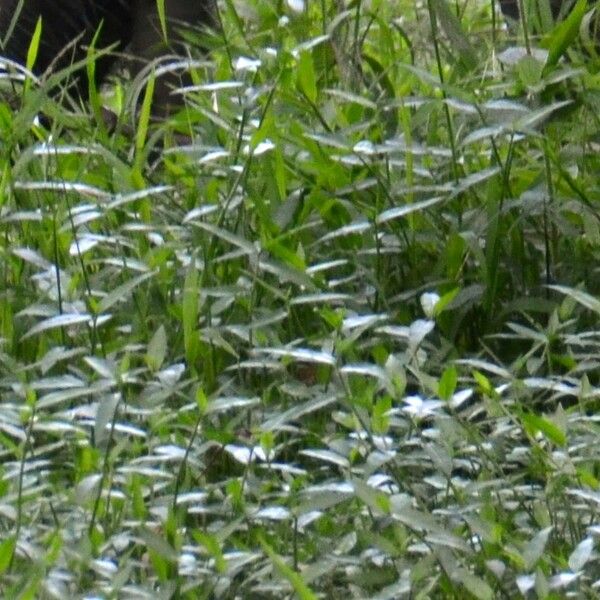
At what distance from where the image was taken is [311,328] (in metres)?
2.06

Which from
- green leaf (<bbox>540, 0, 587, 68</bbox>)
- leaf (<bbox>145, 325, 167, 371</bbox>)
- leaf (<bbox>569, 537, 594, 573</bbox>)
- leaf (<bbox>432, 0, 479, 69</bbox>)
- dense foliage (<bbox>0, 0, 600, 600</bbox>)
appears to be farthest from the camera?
leaf (<bbox>432, 0, 479, 69</bbox>)

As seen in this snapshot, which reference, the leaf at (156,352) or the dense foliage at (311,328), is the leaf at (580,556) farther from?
the leaf at (156,352)

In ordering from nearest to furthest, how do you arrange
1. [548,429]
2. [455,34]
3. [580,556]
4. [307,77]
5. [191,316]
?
1. [580,556]
2. [548,429]
3. [191,316]
4. [307,77]
5. [455,34]

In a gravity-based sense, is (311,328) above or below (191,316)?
below

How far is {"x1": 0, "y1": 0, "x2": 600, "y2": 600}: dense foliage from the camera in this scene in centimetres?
152

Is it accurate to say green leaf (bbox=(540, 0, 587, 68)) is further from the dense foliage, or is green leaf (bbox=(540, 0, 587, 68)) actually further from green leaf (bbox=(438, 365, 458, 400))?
green leaf (bbox=(438, 365, 458, 400))

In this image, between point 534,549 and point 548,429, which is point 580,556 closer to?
point 534,549

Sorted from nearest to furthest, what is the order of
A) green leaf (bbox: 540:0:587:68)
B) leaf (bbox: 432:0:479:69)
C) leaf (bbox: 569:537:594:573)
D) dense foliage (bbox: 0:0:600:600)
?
leaf (bbox: 569:537:594:573), dense foliage (bbox: 0:0:600:600), green leaf (bbox: 540:0:587:68), leaf (bbox: 432:0:479:69)

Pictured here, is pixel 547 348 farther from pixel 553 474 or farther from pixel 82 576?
pixel 82 576

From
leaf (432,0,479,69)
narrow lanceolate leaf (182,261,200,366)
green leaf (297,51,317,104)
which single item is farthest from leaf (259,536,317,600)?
leaf (432,0,479,69)

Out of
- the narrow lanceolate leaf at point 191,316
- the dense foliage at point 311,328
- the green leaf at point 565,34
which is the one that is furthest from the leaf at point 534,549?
the green leaf at point 565,34

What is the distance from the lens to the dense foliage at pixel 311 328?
4.98 feet

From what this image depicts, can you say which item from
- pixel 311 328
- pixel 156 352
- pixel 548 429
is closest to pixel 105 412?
pixel 156 352

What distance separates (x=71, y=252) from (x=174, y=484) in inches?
18.6
